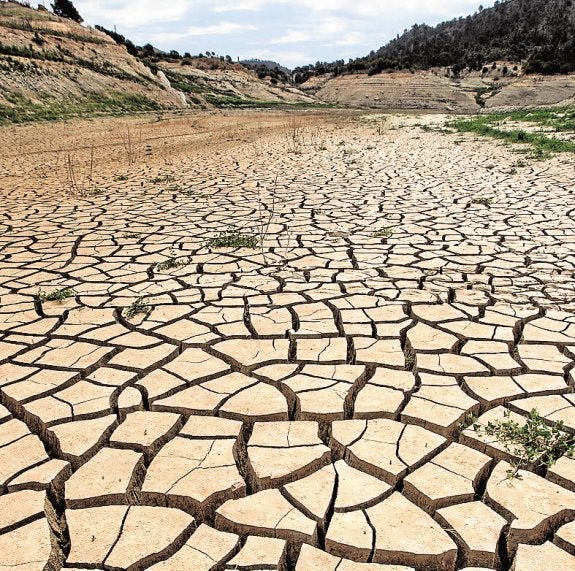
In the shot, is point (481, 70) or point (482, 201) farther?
point (481, 70)

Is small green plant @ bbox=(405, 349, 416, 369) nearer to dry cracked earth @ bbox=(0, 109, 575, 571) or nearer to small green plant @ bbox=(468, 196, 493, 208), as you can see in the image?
dry cracked earth @ bbox=(0, 109, 575, 571)

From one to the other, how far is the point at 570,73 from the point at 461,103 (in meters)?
7.69

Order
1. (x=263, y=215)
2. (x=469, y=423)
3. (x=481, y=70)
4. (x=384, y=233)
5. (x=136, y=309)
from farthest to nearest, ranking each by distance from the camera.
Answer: (x=481, y=70) → (x=263, y=215) → (x=384, y=233) → (x=136, y=309) → (x=469, y=423)

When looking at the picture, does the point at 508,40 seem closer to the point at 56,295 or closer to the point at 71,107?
the point at 71,107

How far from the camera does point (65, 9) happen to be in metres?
48.0

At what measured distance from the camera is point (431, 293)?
332 cm

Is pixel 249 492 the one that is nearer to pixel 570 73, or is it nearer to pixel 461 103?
pixel 461 103

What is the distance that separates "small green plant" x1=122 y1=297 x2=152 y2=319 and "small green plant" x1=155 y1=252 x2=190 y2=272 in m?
0.67

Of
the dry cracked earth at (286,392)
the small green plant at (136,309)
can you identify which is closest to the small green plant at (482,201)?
the dry cracked earth at (286,392)

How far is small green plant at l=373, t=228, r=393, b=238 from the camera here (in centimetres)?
469

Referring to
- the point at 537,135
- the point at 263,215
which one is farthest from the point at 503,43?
the point at 263,215

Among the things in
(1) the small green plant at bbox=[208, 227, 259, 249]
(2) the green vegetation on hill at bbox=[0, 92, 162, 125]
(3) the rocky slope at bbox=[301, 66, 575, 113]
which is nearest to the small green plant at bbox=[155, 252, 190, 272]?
(1) the small green plant at bbox=[208, 227, 259, 249]

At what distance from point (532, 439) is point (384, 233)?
3.02 metres

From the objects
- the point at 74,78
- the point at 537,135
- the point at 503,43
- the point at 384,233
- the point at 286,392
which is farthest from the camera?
the point at 503,43
